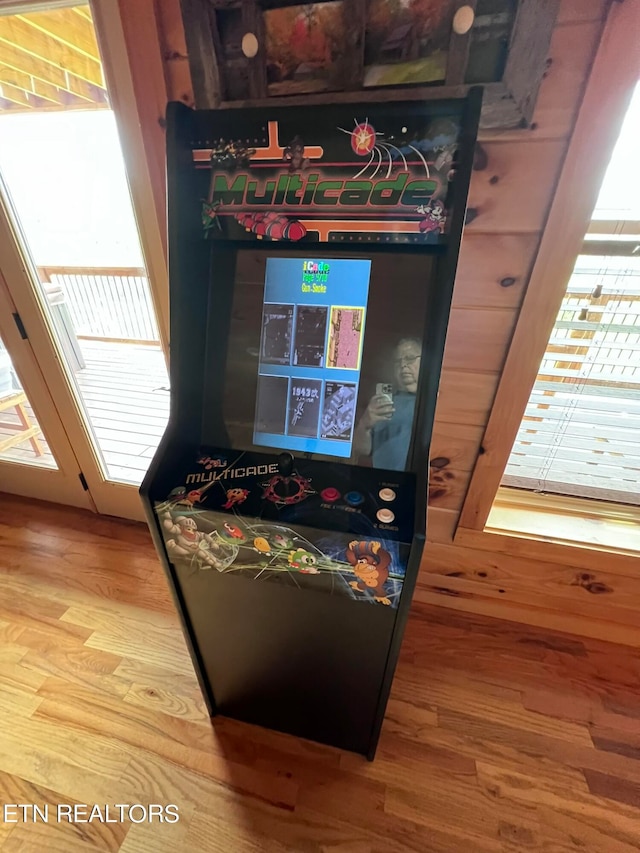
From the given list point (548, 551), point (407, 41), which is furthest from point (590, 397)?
point (407, 41)

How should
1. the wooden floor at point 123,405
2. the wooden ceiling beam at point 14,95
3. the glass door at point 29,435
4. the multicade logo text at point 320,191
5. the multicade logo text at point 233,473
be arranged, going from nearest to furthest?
the multicade logo text at point 320,191 → the multicade logo text at point 233,473 → the wooden ceiling beam at point 14,95 → the glass door at point 29,435 → the wooden floor at point 123,405

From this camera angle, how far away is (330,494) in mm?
771

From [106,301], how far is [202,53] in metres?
1.24

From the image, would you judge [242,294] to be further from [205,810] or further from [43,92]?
[205,810]

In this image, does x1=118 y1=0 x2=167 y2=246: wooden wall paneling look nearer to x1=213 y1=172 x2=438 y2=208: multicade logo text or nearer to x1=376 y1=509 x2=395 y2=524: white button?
x1=213 y1=172 x2=438 y2=208: multicade logo text

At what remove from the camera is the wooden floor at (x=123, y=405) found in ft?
6.41

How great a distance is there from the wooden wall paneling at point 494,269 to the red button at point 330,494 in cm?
61

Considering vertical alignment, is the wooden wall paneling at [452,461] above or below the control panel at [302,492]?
below

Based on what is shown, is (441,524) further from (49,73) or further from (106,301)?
(49,73)

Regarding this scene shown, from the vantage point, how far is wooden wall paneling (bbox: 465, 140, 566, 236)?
90 centimetres

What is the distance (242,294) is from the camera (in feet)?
2.81

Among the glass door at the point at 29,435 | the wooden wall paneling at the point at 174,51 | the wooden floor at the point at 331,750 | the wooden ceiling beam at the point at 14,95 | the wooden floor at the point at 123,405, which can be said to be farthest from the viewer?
the wooden floor at the point at 123,405

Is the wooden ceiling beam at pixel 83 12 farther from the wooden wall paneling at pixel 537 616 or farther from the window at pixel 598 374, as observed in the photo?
the wooden wall paneling at pixel 537 616

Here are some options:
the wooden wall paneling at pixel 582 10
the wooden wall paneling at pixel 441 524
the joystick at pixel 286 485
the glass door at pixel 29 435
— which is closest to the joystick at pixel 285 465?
the joystick at pixel 286 485
